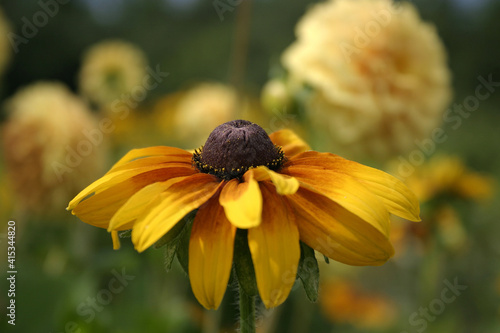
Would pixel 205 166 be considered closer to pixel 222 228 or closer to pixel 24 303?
pixel 222 228

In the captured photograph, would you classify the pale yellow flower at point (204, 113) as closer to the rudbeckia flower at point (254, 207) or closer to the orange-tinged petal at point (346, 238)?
the rudbeckia flower at point (254, 207)

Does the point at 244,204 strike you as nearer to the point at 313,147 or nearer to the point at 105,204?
the point at 105,204

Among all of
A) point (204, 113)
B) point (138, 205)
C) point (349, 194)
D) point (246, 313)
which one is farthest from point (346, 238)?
point (204, 113)

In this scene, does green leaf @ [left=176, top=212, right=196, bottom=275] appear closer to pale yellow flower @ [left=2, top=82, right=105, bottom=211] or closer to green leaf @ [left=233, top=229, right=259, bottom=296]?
green leaf @ [left=233, top=229, right=259, bottom=296]

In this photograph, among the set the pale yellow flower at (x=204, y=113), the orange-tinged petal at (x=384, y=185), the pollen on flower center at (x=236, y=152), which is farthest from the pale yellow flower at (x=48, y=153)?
the orange-tinged petal at (x=384, y=185)

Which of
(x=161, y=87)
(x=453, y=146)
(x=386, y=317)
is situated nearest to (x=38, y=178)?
(x=386, y=317)
